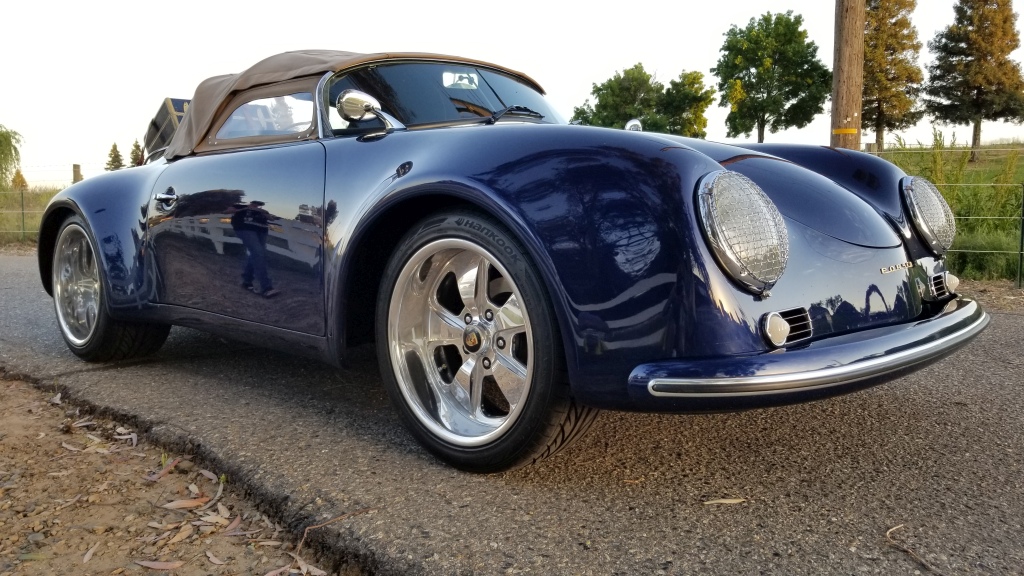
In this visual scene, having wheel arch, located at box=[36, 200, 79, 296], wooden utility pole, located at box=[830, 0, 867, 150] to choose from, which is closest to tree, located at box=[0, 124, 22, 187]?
wheel arch, located at box=[36, 200, 79, 296]

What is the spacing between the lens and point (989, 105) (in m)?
52.3

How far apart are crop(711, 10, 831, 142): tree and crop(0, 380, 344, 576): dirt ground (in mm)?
47808

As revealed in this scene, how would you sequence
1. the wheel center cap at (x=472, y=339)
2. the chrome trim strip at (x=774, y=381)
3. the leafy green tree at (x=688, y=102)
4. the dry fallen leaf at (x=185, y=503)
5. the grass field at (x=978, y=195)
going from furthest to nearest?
the leafy green tree at (x=688, y=102), the grass field at (x=978, y=195), the wheel center cap at (x=472, y=339), the dry fallen leaf at (x=185, y=503), the chrome trim strip at (x=774, y=381)

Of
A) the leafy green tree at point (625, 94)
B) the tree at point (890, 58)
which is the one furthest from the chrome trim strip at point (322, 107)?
the leafy green tree at point (625, 94)

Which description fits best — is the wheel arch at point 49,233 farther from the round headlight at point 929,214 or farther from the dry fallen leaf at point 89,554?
the round headlight at point 929,214

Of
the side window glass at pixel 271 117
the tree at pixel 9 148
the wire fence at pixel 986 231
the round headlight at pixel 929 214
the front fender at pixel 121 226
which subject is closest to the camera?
the round headlight at pixel 929 214

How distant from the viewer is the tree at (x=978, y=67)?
51688mm

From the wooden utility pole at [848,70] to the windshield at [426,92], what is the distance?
5.83 m

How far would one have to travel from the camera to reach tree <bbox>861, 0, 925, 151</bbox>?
150ft

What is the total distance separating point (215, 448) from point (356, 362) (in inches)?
20.3

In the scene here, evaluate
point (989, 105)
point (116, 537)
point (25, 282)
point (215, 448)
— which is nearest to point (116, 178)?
point (215, 448)

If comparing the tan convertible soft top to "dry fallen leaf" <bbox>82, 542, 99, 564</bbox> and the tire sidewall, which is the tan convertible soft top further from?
"dry fallen leaf" <bbox>82, 542, 99, 564</bbox>

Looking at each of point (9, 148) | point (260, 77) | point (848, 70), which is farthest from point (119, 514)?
point (9, 148)

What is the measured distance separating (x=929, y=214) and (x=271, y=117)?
2.46 m
